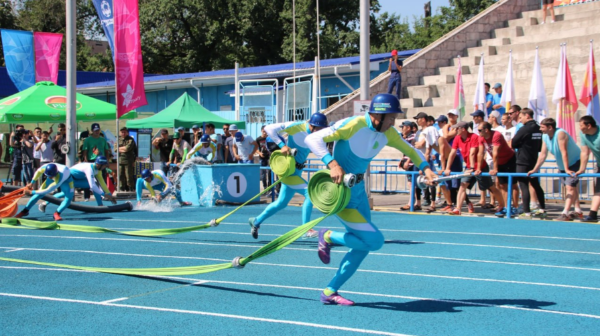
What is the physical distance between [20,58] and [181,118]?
615 centimetres

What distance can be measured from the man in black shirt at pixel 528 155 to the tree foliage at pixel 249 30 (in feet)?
105

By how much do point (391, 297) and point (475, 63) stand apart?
20046mm

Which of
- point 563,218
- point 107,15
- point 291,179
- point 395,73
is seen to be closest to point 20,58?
point 107,15

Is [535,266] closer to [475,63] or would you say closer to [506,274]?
[506,274]

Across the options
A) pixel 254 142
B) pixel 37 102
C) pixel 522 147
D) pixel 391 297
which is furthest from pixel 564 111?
pixel 37 102

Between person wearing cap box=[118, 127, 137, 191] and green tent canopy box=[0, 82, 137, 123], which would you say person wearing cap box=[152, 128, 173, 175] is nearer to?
person wearing cap box=[118, 127, 137, 191]

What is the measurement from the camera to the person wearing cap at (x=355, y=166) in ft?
21.2

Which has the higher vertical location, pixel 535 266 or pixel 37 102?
pixel 37 102

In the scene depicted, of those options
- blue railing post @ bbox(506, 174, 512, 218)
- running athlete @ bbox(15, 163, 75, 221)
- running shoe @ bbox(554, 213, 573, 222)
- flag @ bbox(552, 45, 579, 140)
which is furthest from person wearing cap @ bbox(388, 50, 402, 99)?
running athlete @ bbox(15, 163, 75, 221)

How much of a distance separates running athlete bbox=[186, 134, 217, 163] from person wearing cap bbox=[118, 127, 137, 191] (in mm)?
2559

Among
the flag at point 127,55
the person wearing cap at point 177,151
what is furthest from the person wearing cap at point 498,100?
the flag at point 127,55

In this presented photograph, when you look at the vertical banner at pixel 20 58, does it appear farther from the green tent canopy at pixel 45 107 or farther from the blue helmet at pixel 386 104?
the blue helmet at pixel 386 104

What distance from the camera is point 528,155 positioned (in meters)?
13.5

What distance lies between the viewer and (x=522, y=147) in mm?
13555
